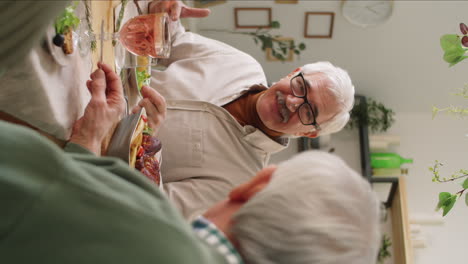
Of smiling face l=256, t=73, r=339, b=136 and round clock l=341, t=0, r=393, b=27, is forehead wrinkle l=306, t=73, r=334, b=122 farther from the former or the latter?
round clock l=341, t=0, r=393, b=27

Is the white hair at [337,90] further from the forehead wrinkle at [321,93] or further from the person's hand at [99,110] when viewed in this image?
the person's hand at [99,110]

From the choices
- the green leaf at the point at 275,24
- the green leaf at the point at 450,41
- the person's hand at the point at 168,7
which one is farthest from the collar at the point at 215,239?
the green leaf at the point at 275,24

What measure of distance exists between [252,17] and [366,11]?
0.98 m

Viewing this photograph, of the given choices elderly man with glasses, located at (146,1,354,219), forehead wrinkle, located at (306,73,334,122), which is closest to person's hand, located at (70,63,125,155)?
elderly man with glasses, located at (146,1,354,219)

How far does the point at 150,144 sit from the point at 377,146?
115 inches

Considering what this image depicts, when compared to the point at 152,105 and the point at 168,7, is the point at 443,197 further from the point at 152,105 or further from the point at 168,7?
the point at 168,7

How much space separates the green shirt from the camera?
68 cm

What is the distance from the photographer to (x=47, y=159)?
689 mm

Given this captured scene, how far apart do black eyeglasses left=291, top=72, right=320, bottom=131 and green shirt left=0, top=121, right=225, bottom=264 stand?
1189 millimetres

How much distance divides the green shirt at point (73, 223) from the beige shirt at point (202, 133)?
3.27ft

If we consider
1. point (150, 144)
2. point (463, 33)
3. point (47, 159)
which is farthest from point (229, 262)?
point (463, 33)

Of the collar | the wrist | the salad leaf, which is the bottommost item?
the collar

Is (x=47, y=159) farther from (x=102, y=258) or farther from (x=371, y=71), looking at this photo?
(x=371, y=71)

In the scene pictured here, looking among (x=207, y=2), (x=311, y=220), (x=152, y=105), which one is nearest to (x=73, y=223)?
(x=311, y=220)
